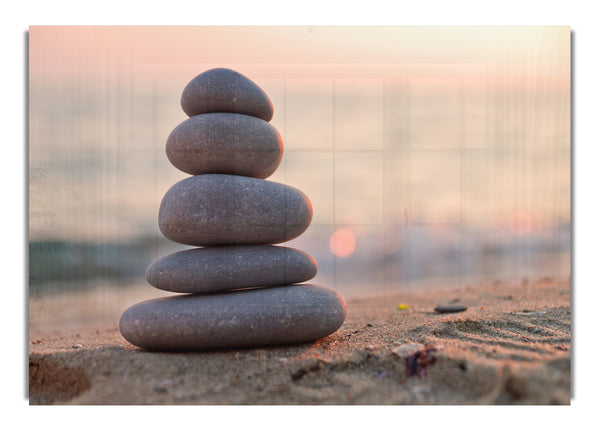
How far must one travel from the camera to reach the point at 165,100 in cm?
534

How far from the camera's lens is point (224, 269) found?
4973 mm

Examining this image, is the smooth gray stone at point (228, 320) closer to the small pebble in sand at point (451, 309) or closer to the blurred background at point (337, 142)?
the blurred background at point (337, 142)

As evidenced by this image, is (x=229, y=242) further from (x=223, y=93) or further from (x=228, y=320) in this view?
(x=223, y=93)

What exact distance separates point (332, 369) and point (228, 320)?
1.19m

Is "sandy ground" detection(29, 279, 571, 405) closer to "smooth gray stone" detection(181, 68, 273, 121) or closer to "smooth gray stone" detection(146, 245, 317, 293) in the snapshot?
"smooth gray stone" detection(146, 245, 317, 293)

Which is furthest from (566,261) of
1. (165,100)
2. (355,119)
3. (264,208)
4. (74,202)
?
(74,202)

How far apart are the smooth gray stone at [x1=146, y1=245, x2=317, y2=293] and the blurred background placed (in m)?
0.53

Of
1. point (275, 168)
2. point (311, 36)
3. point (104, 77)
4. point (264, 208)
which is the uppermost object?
point (311, 36)

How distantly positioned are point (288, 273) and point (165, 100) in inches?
97.0

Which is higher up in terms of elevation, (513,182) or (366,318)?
(513,182)

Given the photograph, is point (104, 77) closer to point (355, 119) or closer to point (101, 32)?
point (101, 32)

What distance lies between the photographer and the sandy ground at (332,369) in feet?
12.4

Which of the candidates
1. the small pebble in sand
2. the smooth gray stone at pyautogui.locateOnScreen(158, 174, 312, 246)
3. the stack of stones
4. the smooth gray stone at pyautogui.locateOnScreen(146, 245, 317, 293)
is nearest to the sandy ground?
the stack of stones

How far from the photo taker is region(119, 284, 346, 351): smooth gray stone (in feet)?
15.3
